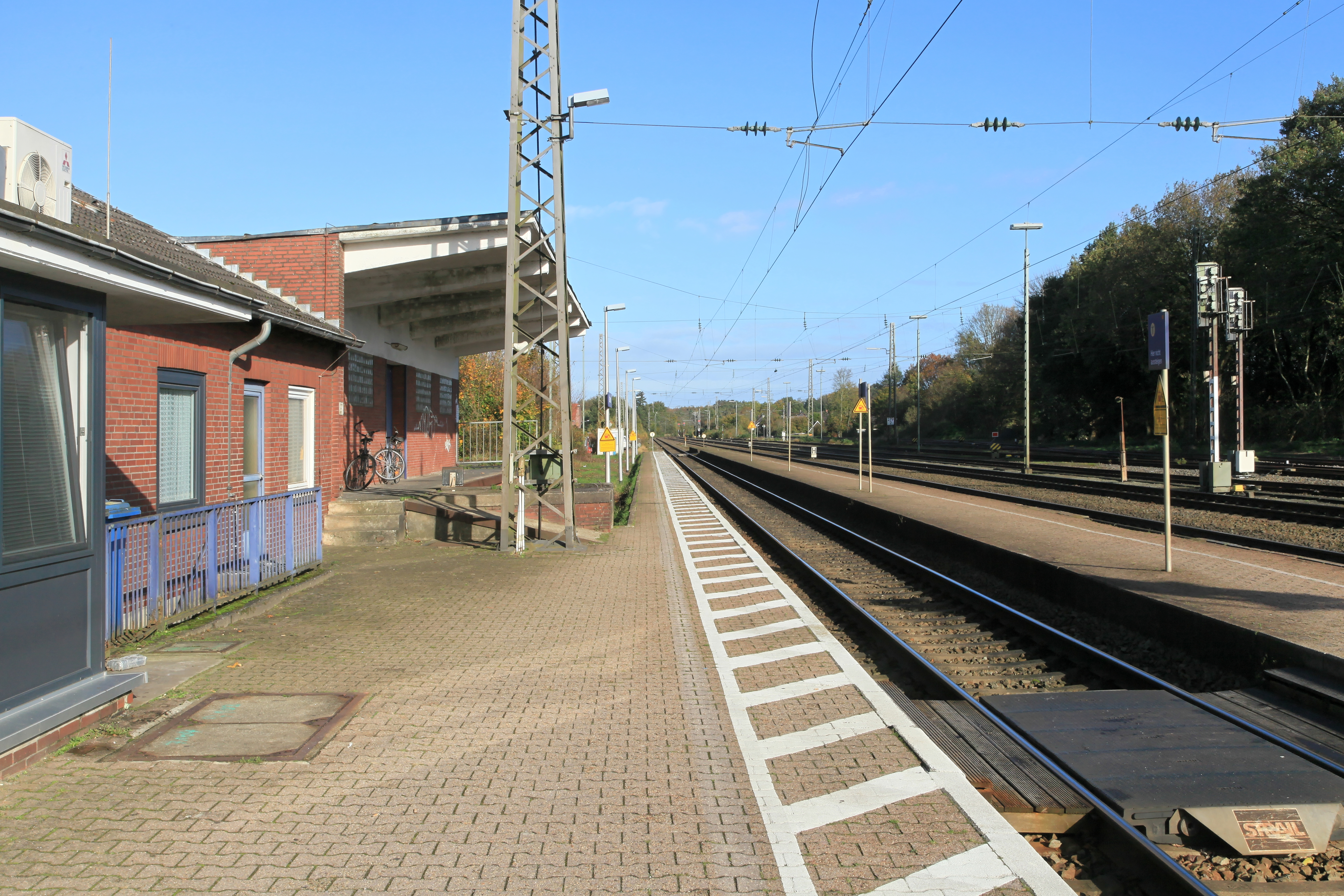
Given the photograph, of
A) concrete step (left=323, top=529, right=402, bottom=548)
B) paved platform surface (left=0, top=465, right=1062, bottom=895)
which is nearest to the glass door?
paved platform surface (left=0, top=465, right=1062, bottom=895)

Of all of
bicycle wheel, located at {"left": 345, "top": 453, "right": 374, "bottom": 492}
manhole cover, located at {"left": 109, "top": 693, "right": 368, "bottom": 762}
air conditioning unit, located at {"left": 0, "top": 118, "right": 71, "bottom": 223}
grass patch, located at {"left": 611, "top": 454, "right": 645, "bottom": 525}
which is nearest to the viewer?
manhole cover, located at {"left": 109, "top": 693, "right": 368, "bottom": 762}

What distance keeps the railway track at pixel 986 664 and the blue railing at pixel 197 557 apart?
635 cm

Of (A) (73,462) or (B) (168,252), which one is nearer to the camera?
(A) (73,462)

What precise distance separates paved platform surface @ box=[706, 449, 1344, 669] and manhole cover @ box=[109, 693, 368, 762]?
7.06 meters

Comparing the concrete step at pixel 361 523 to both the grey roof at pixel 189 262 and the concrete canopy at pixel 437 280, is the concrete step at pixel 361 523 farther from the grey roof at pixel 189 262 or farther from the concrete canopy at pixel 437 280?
the concrete canopy at pixel 437 280

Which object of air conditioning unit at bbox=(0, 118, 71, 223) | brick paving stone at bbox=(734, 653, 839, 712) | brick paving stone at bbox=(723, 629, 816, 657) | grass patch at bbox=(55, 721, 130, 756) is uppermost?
air conditioning unit at bbox=(0, 118, 71, 223)

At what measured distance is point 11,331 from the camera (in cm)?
503

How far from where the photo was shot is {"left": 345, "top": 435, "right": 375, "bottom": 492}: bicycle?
1744 centimetres

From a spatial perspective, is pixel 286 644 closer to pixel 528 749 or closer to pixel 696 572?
pixel 528 749

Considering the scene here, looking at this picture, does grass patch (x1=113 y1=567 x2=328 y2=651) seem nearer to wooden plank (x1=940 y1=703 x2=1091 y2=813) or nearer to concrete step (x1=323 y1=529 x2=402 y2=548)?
concrete step (x1=323 y1=529 x2=402 y2=548)

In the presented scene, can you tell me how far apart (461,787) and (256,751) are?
53.2 inches

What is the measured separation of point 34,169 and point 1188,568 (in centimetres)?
1248

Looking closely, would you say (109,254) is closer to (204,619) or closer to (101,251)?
(101,251)

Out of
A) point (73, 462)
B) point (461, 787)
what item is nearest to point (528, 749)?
point (461, 787)
